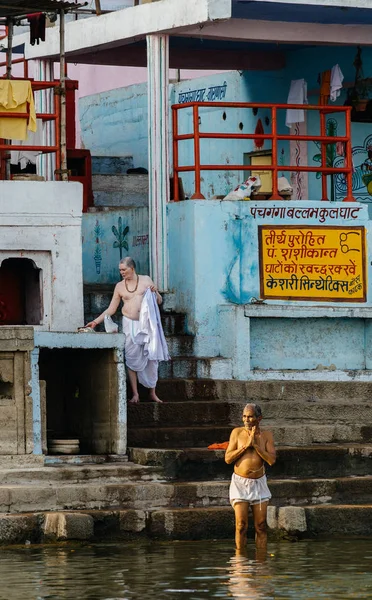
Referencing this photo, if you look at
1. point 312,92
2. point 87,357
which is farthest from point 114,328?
point 312,92

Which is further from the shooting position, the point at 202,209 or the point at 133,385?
the point at 202,209

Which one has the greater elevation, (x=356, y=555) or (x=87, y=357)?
(x=87, y=357)

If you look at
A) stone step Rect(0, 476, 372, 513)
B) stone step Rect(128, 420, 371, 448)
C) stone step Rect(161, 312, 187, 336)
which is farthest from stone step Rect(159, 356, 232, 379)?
stone step Rect(0, 476, 372, 513)

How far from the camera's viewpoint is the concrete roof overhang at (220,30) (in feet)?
60.4

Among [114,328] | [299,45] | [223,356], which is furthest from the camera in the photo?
[299,45]

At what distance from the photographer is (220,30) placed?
750 inches

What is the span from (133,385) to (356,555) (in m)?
3.87

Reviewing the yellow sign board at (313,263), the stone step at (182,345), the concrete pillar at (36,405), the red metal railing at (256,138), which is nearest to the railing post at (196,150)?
the red metal railing at (256,138)

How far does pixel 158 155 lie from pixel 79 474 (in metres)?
4.76

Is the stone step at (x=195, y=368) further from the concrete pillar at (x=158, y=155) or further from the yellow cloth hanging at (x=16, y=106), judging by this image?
the yellow cloth hanging at (x=16, y=106)

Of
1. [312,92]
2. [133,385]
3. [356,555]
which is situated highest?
[312,92]

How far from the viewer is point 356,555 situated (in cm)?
1390

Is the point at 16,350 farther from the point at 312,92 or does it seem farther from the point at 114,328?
the point at 312,92

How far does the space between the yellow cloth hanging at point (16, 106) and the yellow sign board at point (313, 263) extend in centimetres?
289
